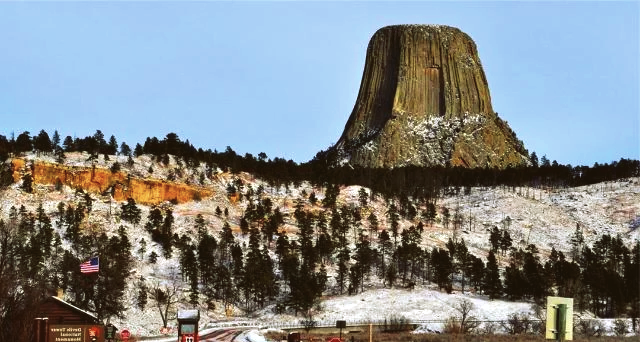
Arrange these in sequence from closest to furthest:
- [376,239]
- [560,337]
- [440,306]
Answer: [560,337] < [440,306] < [376,239]

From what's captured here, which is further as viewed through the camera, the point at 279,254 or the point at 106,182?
the point at 106,182

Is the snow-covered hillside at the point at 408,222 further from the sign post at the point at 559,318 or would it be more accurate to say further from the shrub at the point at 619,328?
the sign post at the point at 559,318

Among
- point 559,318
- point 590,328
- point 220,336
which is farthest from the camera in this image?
point 590,328

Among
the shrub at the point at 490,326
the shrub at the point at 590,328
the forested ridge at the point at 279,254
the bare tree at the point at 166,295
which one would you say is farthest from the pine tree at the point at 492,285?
the bare tree at the point at 166,295

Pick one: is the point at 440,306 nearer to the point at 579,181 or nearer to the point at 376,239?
the point at 376,239

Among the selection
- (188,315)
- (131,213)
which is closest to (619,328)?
(188,315)

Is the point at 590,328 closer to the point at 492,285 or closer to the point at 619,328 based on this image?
the point at 619,328

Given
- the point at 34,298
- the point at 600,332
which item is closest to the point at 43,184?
the point at 600,332
